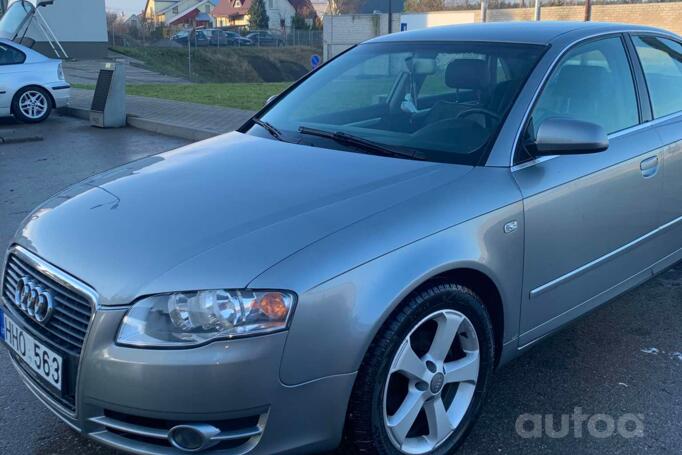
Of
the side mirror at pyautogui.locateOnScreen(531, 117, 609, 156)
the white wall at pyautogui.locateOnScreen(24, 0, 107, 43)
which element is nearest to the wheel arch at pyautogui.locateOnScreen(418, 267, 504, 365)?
the side mirror at pyautogui.locateOnScreen(531, 117, 609, 156)

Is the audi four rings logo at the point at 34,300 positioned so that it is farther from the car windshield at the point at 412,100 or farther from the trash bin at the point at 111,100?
the trash bin at the point at 111,100

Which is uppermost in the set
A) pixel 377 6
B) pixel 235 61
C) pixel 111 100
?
pixel 377 6

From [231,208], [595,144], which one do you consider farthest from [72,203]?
[595,144]

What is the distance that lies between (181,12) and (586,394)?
350ft

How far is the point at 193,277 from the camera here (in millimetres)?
2109

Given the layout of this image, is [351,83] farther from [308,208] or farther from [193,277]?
[193,277]

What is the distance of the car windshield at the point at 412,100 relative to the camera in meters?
3.03

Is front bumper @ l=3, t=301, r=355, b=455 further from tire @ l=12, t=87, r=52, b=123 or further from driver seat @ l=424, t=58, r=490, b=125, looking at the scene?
tire @ l=12, t=87, r=52, b=123

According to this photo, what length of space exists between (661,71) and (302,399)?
3.07m

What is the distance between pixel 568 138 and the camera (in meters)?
2.79

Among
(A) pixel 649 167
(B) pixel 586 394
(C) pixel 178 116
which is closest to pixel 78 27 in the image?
(C) pixel 178 116

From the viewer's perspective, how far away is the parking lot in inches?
108

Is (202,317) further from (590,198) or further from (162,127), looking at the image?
(162,127)

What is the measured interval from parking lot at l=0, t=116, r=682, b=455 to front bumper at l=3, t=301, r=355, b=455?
653 mm
